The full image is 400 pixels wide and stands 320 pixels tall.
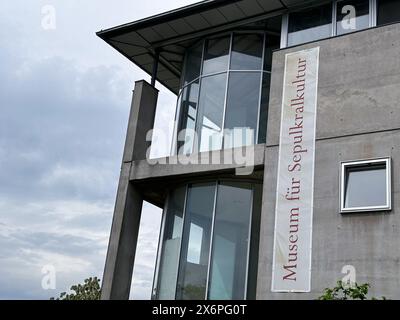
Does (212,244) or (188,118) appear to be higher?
(188,118)

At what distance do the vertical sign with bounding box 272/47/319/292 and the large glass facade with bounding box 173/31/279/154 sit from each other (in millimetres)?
1469

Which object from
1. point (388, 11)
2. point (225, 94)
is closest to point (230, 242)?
point (225, 94)

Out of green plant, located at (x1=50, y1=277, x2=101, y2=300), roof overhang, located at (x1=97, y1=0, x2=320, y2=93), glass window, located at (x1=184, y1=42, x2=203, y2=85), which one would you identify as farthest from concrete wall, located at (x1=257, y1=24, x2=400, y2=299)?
green plant, located at (x1=50, y1=277, x2=101, y2=300)

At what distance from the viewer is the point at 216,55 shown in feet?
54.1

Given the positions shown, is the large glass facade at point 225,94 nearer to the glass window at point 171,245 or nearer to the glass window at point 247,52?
the glass window at point 247,52

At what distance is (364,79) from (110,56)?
9.51 m

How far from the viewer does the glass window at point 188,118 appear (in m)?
16.1

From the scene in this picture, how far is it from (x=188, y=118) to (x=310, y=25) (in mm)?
4481

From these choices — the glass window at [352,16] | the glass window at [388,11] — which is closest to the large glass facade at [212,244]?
the glass window at [352,16]

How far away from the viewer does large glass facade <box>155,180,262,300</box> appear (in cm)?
1363

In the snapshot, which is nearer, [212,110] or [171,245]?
[171,245]

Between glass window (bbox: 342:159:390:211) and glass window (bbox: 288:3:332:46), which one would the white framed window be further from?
glass window (bbox: 288:3:332:46)

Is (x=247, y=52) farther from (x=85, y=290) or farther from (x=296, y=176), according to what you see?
(x=85, y=290)
